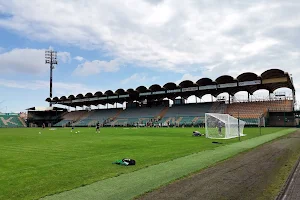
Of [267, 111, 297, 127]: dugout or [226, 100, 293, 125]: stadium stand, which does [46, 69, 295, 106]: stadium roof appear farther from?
[267, 111, 297, 127]: dugout

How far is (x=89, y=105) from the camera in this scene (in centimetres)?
10594

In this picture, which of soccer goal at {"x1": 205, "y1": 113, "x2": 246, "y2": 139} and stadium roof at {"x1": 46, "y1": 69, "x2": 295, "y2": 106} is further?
stadium roof at {"x1": 46, "y1": 69, "x2": 295, "y2": 106}

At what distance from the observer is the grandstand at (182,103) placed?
61062mm

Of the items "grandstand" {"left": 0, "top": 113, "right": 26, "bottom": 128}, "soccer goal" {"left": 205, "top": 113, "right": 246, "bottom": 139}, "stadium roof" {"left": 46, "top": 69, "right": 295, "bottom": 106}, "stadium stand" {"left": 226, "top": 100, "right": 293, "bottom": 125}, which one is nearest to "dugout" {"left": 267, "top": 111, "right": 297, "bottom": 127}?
"stadium stand" {"left": 226, "top": 100, "right": 293, "bottom": 125}

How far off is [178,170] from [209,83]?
59.4 meters

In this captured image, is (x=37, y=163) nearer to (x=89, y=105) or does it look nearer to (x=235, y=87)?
(x=235, y=87)

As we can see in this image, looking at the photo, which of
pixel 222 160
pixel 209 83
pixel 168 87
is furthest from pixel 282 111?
pixel 222 160

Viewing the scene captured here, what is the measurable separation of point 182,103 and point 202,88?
1345 centimetres

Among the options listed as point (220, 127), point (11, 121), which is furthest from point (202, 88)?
point (11, 121)

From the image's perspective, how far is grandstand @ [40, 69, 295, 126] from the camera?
61062 mm

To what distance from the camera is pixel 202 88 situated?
69062mm

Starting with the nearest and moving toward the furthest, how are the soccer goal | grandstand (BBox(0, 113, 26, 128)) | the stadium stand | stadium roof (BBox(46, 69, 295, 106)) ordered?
the soccer goal
the stadium stand
stadium roof (BBox(46, 69, 295, 106))
grandstand (BBox(0, 113, 26, 128))

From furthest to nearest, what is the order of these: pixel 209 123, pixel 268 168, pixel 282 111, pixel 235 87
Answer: pixel 235 87, pixel 282 111, pixel 209 123, pixel 268 168

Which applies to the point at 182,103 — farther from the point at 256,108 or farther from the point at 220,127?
the point at 220,127
